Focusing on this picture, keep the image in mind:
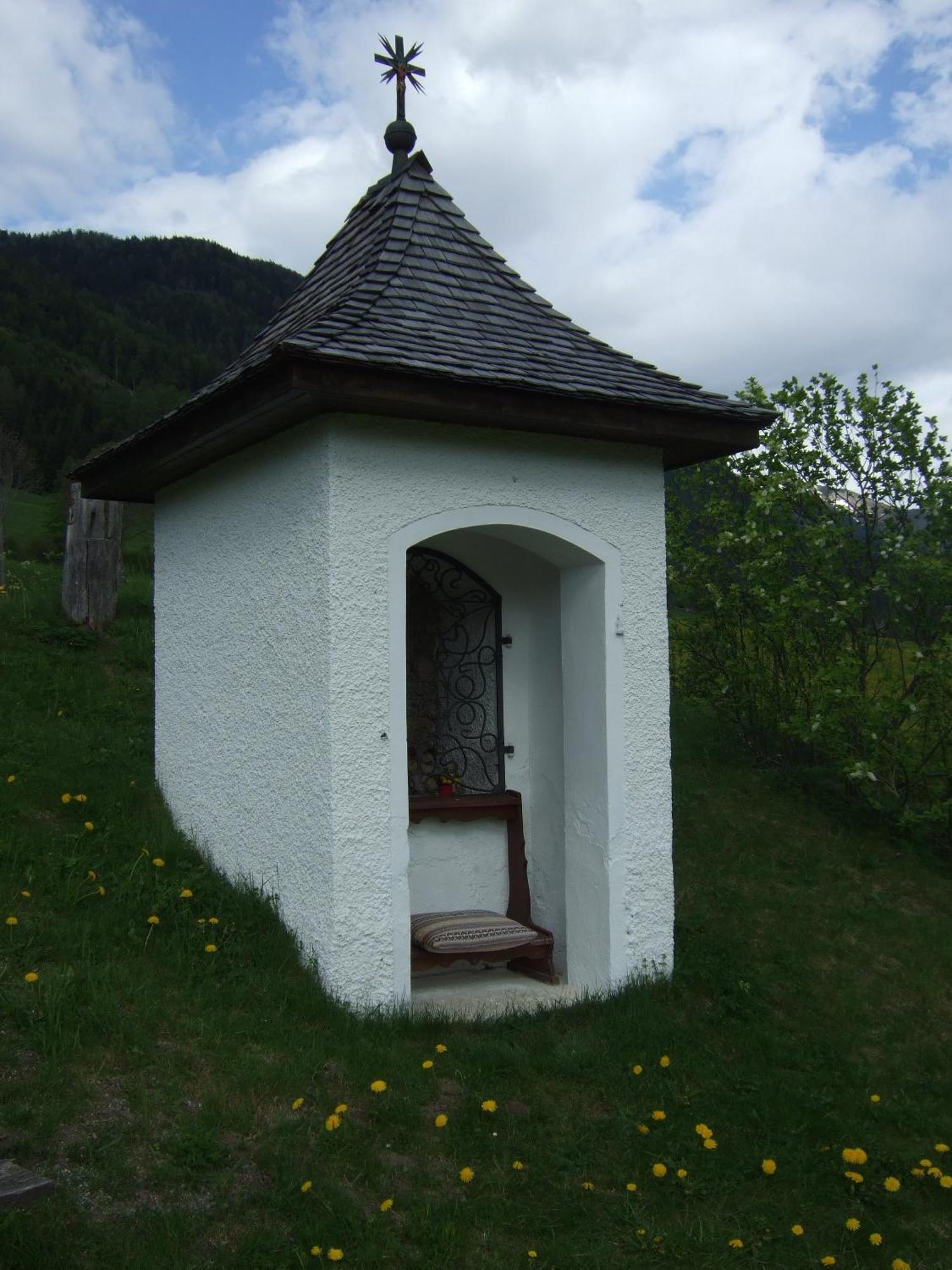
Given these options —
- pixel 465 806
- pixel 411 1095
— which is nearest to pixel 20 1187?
pixel 411 1095

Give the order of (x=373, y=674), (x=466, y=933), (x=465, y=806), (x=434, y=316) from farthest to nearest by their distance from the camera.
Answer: (x=465, y=806) → (x=466, y=933) → (x=434, y=316) → (x=373, y=674)

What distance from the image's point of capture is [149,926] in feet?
16.0

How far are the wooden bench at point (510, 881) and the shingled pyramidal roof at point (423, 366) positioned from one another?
6.82ft

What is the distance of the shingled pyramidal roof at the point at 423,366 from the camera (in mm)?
4480

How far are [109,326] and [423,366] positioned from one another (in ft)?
169

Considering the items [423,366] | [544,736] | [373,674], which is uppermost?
[423,366]

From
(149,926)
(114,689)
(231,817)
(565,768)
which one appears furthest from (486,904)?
(114,689)

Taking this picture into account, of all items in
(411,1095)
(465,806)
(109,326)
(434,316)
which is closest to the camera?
(411,1095)

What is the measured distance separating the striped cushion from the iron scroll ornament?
734 millimetres

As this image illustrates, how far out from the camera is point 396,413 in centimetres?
473

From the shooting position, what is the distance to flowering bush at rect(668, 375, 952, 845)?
777 cm

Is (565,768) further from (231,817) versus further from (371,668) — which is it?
(231,817)

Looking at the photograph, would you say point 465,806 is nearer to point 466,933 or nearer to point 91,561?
point 466,933

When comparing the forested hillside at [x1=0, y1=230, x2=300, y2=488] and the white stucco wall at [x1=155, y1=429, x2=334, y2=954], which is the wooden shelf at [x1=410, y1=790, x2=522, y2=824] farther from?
the forested hillside at [x1=0, y1=230, x2=300, y2=488]
